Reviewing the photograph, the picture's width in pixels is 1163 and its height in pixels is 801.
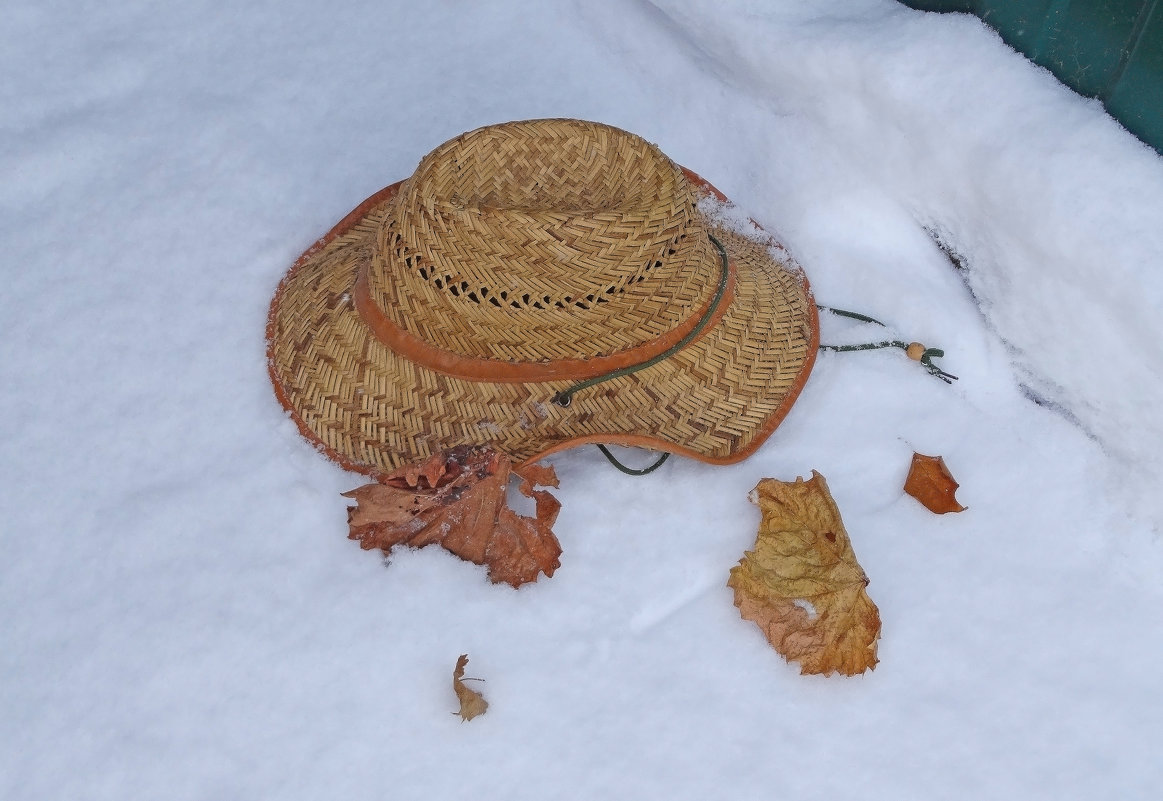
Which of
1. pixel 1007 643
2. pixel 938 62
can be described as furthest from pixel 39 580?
pixel 938 62

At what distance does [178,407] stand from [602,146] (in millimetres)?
1022

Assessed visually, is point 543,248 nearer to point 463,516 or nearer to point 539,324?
point 539,324

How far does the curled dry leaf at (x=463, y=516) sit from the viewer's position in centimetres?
178

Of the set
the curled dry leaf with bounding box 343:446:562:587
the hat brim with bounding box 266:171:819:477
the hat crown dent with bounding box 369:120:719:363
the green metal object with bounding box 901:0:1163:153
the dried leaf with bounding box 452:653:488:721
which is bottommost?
the dried leaf with bounding box 452:653:488:721

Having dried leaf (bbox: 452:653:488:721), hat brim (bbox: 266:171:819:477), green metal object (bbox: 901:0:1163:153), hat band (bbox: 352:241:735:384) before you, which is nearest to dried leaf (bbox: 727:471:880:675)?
hat brim (bbox: 266:171:819:477)

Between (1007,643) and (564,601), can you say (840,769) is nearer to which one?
(1007,643)

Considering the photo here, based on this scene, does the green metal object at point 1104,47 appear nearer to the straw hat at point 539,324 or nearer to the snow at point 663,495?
the snow at point 663,495

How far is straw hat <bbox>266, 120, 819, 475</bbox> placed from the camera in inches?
70.1

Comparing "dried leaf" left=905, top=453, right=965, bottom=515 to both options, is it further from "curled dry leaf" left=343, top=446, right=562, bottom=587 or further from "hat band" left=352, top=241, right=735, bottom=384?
"curled dry leaf" left=343, top=446, right=562, bottom=587

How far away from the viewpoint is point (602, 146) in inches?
76.1

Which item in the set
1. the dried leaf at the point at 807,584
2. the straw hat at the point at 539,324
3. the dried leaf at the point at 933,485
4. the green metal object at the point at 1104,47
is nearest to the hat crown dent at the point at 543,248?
the straw hat at the point at 539,324

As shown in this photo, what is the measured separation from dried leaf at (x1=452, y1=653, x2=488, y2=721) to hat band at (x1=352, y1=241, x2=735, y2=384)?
52 centimetres

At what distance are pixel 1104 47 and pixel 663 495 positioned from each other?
4.13 feet

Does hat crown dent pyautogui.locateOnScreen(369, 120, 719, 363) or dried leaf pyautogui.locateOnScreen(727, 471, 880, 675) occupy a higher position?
hat crown dent pyautogui.locateOnScreen(369, 120, 719, 363)
